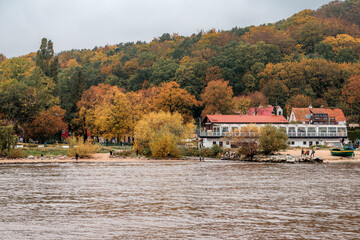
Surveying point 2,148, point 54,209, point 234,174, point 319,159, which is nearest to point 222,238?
point 54,209

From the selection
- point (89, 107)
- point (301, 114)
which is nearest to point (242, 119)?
point (301, 114)

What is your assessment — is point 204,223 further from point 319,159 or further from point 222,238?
point 319,159

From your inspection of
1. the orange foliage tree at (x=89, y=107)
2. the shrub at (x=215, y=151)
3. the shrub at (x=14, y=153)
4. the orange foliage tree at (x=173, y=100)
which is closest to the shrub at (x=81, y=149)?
the shrub at (x=14, y=153)

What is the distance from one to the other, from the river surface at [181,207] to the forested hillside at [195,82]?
48.1 m

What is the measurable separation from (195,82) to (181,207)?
92465 millimetres

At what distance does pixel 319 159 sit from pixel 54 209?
45.8m

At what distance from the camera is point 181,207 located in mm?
26906

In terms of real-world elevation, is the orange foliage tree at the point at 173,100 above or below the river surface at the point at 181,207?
above

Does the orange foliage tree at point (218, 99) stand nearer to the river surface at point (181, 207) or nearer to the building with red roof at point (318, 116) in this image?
the building with red roof at point (318, 116)

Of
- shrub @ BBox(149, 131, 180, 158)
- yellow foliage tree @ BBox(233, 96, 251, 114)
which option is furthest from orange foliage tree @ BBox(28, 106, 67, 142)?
yellow foliage tree @ BBox(233, 96, 251, 114)

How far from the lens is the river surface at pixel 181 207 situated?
20688mm

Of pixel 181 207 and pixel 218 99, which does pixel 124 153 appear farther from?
pixel 181 207

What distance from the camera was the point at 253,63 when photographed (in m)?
130

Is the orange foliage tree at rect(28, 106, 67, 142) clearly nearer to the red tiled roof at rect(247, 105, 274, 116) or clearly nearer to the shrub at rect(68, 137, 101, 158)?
the shrub at rect(68, 137, 101, 158)
